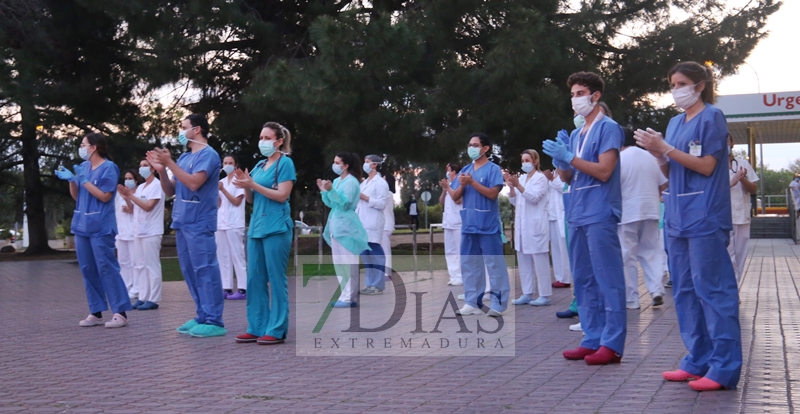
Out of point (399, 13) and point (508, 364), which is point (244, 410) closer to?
point (508, 364)

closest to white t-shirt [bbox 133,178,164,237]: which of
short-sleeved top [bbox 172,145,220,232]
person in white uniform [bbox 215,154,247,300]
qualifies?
person in white uniform [bbox 215,154,247,300]

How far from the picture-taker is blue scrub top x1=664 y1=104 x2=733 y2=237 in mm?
5301

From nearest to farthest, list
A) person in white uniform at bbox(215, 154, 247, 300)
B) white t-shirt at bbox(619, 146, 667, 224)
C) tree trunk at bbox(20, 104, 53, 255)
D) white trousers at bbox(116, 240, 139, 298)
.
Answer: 1. white t-shirt at bbox(619, 146, 667, 224)
2. white trousers at bbox(116, 240, 139, 298)
3. person in white uniform at bbox(215, 154, 247, 300)
4. tree trunk at bbox(20, 104, 53, 255)

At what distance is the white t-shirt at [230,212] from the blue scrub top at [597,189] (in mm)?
7270

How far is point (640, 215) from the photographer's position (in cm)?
944

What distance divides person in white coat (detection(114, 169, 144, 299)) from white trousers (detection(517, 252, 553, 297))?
5.01 m

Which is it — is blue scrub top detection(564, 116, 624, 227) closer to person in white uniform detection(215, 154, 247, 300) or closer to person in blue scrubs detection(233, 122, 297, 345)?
person in blue scrubs detection(233, 122, 297, 345)

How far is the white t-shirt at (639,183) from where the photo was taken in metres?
9.28

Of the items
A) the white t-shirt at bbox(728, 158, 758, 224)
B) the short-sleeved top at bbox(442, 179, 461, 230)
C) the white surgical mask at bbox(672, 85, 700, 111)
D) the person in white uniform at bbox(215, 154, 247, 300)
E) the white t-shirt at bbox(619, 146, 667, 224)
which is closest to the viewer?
the white surgical mask at bbox(672, 85, 700, 111)

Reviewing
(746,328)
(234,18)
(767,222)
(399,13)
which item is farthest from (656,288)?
(767,222)

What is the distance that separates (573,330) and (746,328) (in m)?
1.58

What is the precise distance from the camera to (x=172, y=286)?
15469mm

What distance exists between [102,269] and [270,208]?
251 cm

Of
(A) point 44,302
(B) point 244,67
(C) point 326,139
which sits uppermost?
(B) point 244,67
